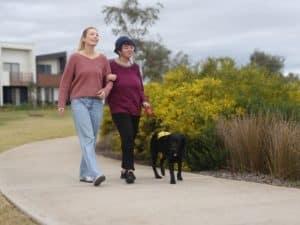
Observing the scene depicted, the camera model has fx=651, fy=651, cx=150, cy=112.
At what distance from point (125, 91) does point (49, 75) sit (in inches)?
2467

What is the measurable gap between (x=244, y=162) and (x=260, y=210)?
311 cm

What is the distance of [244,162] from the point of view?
977 cm

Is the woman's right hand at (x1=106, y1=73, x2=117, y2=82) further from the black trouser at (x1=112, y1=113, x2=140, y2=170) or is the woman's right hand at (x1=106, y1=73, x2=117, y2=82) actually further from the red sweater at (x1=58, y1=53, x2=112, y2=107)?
the black trouser at (x1=112, y1=113, x2=140, y2=170)

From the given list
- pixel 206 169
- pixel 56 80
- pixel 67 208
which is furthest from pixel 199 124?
pixel 56 80

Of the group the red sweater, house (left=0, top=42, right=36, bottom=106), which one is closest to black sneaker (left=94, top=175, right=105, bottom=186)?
the red sweater

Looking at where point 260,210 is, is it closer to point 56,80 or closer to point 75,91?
point 75,91

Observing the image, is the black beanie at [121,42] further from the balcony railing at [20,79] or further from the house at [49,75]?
the house at [49,75]

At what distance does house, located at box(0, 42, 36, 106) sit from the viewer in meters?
65.6

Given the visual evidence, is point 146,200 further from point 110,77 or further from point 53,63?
point 53,63

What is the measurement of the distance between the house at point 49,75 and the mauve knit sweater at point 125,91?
198 ft

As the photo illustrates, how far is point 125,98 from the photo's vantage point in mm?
9023

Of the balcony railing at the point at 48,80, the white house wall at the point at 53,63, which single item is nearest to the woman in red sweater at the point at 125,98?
the balcony railing at the point at 48,80

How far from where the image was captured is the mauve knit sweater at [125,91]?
903cm

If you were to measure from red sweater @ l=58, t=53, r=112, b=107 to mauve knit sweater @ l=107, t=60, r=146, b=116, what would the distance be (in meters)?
0.20
